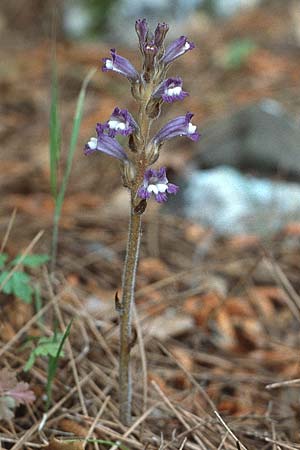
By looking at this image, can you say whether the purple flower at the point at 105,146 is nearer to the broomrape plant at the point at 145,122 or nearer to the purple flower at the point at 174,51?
the broomrape plant at the point at 145,122

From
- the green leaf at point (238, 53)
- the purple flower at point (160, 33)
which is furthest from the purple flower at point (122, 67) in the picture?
the green leaf at point (238, 53)

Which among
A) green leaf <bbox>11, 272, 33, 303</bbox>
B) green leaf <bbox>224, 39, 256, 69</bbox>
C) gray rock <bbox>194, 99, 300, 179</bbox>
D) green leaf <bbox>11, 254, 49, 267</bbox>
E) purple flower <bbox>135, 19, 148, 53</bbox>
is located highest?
green leaf <bbox>224, 39, 256, 69</bbox>

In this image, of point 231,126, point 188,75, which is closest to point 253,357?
point 231,126

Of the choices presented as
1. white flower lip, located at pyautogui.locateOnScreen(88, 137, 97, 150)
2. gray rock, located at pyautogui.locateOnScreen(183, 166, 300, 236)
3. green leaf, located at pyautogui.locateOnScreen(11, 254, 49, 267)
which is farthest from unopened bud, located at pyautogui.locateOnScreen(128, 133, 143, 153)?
gray rock, located at pyautogui.locateOnScreen(183, 166, 300, 236)

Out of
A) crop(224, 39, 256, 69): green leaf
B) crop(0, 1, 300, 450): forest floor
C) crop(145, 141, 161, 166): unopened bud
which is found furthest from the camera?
crop(224, 39, 256, 69): green leaf

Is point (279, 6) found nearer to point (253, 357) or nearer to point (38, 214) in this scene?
point (38, 214)

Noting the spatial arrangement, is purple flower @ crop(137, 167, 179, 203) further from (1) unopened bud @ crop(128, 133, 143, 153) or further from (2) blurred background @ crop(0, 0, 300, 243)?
(2) blurred background @ crop(0, 0, 300, 243)

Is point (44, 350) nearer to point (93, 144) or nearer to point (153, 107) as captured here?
point (93, 144)
